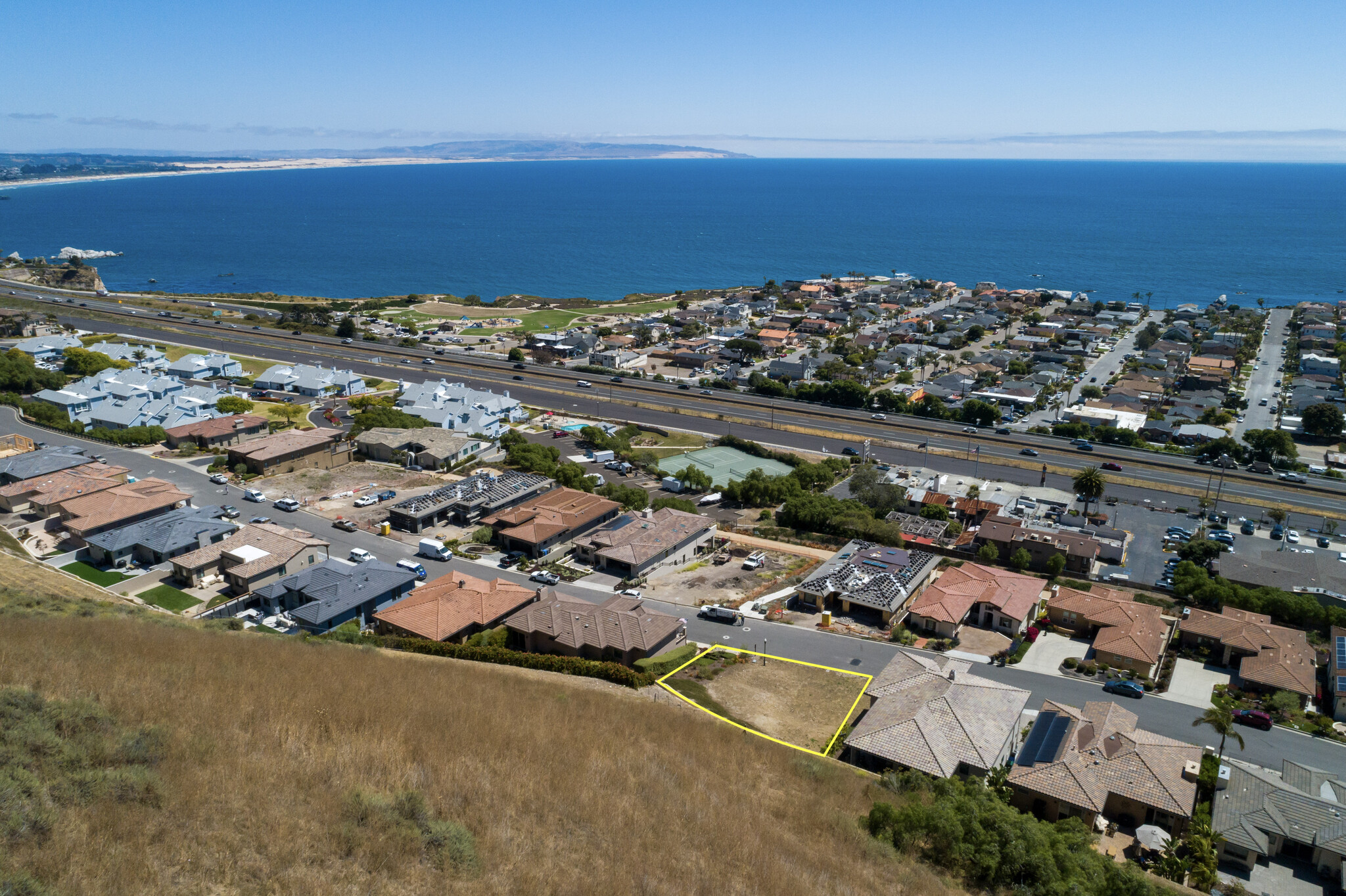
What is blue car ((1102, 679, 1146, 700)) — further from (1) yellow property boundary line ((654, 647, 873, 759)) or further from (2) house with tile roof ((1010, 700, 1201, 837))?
(1) yellow property boundary line ((654, 647, 873, 759))

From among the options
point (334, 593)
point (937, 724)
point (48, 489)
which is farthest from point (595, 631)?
point (48, 489)

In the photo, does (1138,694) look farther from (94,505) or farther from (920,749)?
(94,505)

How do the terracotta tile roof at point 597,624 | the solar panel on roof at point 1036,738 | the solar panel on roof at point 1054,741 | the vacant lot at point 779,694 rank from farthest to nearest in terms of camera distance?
the terracotta tile roof at point 597,624 → the vacant lot at point 779,694 → the solar panel on roof at point 1036,738 → the solar panel on roof at point 1054,741

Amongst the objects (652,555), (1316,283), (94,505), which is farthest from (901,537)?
(1316,283)

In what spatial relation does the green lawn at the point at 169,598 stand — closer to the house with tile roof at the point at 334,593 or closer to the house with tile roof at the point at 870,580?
the house with tile roof at the point at 334,593

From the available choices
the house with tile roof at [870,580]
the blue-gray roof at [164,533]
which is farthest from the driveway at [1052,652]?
the blue-gray roof at [164,533]

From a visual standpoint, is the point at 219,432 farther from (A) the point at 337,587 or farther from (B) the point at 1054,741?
(B) the point at 1054,741
